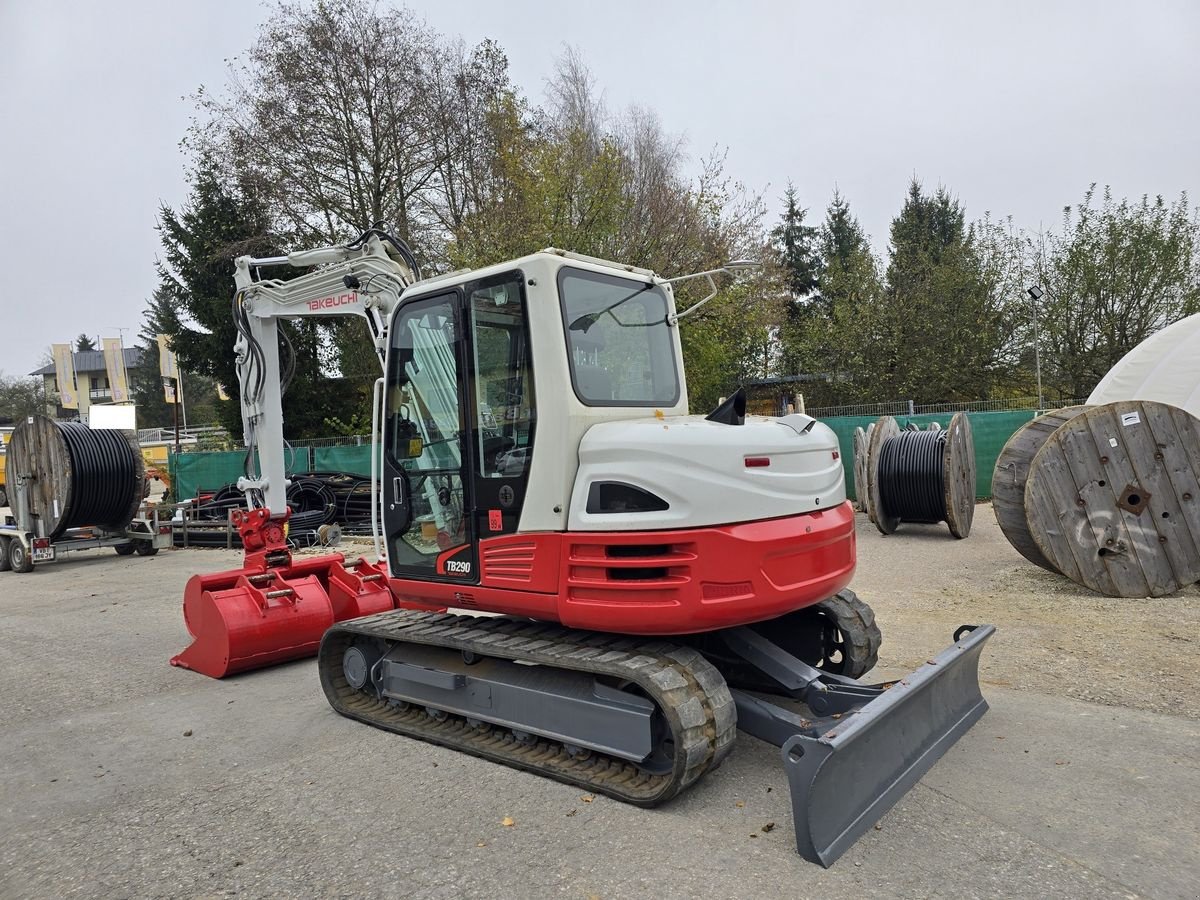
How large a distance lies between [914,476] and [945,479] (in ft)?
1.55

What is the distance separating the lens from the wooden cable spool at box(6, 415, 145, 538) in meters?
13.5

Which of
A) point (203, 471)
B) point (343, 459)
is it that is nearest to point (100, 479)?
point (343, 459)

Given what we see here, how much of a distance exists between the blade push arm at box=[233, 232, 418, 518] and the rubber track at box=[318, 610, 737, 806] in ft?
6.93

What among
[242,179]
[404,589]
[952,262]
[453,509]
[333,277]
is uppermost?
[242,179]

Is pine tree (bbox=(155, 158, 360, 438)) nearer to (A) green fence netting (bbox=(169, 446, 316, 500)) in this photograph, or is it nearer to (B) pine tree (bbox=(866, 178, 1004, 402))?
(A) green fence netting (bbox=(169, 446, 316, 500))

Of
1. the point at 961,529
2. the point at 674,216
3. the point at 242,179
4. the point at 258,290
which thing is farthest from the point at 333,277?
the point at 242,179

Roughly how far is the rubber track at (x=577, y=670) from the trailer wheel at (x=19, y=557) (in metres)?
11.5

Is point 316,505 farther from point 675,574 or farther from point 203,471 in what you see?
point 675,574

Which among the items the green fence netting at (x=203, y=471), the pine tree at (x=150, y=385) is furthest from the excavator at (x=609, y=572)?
the pine tree at (x=150, y=385)

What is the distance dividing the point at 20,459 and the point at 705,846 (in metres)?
15.3

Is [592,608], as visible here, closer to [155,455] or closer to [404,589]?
[404,589]

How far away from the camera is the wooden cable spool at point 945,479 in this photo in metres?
11.5

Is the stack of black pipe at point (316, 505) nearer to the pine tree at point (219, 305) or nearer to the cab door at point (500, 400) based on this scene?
the pine tree at point (219, 305)

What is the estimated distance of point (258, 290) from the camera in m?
6.83
